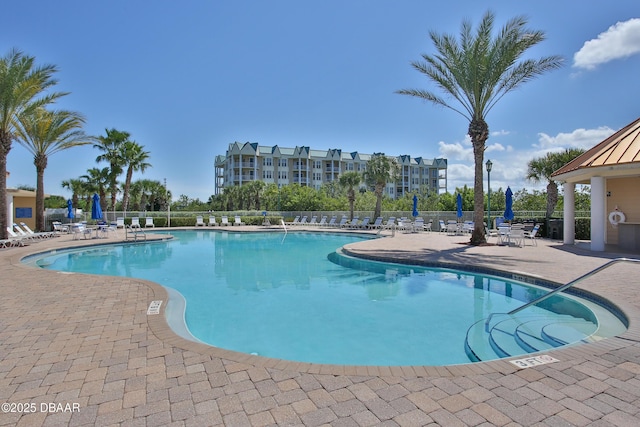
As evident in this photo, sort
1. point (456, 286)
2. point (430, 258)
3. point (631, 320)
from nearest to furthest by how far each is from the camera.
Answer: point (631, 320) → point (456, 286) → point (430, 258)

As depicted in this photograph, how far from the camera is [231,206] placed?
50406 mm

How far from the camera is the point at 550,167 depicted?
2208 cm

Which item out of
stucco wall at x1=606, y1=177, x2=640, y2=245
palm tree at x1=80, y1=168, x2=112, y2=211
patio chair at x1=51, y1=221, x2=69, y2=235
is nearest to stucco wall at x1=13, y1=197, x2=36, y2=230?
patio chair at x1=51, y1=221, x2=69, y2=235

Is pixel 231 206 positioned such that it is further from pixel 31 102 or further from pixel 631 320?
pixel 631 320

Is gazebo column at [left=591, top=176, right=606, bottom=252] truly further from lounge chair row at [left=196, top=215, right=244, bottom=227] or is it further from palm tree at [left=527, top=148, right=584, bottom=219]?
lounge chair row at [left=196, top=215, right=244, bottom=227]

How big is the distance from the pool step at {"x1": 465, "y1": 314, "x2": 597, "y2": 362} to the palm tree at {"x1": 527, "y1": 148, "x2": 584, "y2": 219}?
697 inches

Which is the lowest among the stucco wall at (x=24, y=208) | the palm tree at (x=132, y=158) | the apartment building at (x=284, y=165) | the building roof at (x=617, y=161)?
the stucco wall at (x=24, y=208)

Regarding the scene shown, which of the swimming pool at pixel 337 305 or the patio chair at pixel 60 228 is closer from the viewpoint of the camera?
the swimming pool at pixel 337 305

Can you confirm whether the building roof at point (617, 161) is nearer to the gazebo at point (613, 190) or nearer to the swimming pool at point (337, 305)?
the gazebo at point (613, 190)

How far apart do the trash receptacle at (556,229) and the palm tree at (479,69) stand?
16.8ft

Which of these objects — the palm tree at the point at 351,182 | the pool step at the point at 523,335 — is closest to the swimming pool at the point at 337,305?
the pool step at the point at 523,335

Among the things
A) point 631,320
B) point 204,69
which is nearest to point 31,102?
point 204,69

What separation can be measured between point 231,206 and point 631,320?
48700 mm

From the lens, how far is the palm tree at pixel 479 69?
12.9m
